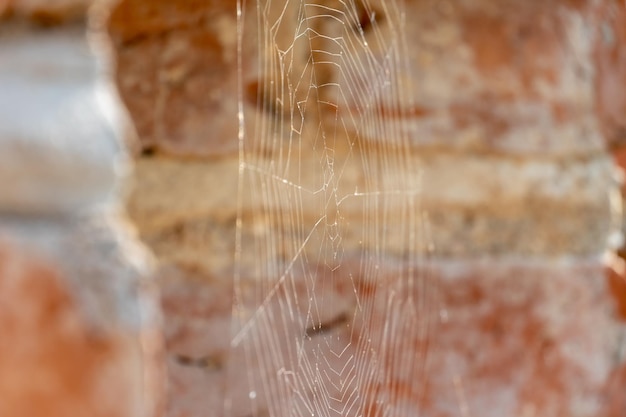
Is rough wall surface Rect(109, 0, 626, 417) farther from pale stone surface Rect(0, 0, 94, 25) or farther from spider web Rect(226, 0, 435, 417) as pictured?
pale stone surface Rect(0, 0, 94, 25)

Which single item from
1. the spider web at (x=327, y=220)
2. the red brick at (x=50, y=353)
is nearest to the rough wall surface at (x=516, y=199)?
the spider web at (x=327, y=220)

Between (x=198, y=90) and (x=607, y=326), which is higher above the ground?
(x=198, y=90)

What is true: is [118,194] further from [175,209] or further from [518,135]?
[518,135]

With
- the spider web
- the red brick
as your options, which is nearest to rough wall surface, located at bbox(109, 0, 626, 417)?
the spider web

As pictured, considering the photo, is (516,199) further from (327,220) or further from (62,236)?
(62,236)

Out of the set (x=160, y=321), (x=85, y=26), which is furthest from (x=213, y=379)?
(x=85, y=26)

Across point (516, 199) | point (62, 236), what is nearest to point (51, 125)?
point (62, 236)

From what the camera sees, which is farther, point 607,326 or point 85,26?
point 607,326
